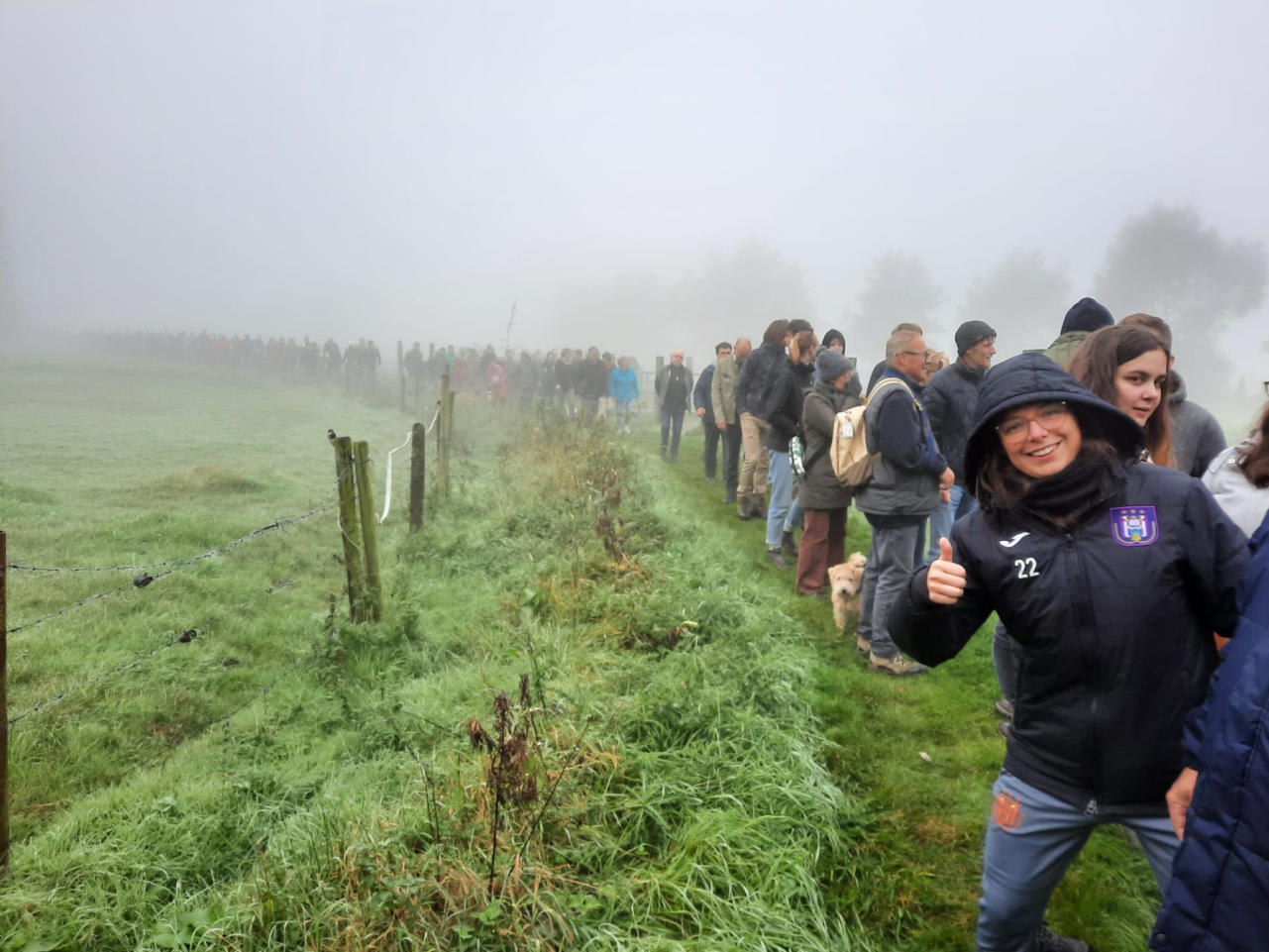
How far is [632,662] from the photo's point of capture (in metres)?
4.16

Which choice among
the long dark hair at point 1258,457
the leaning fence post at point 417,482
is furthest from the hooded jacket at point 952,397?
the leaning fence post at point 417,482

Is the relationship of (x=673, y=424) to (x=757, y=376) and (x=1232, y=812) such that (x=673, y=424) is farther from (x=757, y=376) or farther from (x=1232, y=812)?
(x=1232, y=812)

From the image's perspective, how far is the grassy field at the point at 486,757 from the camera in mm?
2375

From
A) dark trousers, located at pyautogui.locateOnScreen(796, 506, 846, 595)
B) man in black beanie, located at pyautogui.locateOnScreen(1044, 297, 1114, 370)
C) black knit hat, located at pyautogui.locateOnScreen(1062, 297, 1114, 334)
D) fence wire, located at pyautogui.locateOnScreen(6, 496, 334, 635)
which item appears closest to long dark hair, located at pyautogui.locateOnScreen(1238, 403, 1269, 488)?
man in black beanie, located at pyautogui.locateOnScreen(1044, 297, 1114, 370)

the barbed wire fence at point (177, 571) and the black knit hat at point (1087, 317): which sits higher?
the black knit hat at point (1087, 317)

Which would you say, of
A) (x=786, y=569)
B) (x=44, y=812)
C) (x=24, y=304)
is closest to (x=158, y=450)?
(x=44, y=812)

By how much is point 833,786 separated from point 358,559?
3.84m

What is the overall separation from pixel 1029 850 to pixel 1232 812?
2.21 feet

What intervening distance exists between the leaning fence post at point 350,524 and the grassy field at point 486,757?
35 cm

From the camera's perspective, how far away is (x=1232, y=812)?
115 cm

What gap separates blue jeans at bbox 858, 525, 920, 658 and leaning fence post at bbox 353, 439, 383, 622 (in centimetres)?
373

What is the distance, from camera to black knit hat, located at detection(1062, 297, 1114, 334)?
3.87 meters

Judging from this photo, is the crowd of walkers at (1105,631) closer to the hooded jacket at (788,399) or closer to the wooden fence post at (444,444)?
the hooded jacket at (788,399)

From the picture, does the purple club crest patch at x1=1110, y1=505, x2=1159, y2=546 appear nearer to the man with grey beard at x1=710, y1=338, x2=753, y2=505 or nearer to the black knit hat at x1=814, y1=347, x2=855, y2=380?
the black knit hat at x1=814, y1=347, x2=855, y2=380
